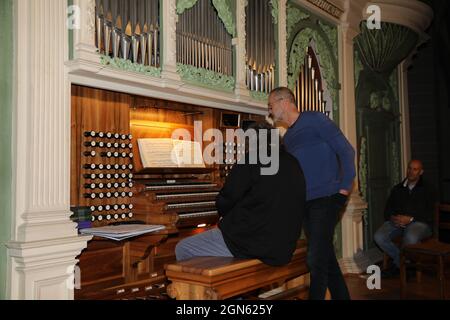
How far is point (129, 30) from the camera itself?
3.25m

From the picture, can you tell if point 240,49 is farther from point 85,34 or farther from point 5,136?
point 5,136

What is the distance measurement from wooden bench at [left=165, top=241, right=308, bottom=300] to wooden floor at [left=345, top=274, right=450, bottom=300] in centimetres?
211

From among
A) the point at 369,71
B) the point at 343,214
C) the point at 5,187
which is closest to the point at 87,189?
the point at 5,187

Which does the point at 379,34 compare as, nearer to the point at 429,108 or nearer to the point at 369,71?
the point at 369,71

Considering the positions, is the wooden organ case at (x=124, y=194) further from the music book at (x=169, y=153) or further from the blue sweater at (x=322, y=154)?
the blue sweater at (x=322, y=154)

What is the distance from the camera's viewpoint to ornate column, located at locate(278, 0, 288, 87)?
476 centimetres

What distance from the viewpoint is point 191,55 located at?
12.3 feet

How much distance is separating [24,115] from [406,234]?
436cm

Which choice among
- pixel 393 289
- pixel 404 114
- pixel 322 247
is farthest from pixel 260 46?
pixel 404 114

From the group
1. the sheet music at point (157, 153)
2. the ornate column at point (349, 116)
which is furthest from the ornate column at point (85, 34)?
the ornate column at point (349, 116)

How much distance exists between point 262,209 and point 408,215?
3393mm

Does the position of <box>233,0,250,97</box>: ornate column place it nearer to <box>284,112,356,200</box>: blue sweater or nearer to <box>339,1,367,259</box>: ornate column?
<box>284,112,356,200</box>: blue sweater

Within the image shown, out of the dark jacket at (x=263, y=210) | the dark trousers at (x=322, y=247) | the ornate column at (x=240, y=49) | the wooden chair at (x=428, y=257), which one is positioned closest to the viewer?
the dark jacket at (x=263, y=210)

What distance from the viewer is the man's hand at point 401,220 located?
5516 mm
